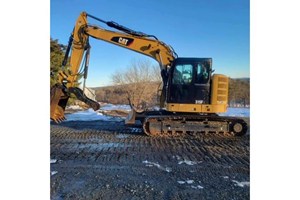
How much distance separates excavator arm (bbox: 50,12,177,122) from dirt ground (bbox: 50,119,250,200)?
11.4 inches

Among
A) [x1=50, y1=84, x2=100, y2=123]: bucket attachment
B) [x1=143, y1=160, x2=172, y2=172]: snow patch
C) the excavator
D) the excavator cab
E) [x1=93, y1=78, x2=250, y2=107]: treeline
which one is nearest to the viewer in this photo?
[x1=93, y1=78, x2=250, y2=107]: treeline

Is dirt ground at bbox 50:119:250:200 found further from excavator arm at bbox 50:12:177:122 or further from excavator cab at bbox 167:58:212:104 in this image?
excavator cab at bbox 167:58:212:104

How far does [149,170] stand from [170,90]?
3.78ft

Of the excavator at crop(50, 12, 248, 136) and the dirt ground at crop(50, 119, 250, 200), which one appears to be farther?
the excavator at crop(50, 12, 248, 136)

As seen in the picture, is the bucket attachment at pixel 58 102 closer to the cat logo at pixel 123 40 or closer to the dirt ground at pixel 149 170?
the dirt ground at pixel 149 170

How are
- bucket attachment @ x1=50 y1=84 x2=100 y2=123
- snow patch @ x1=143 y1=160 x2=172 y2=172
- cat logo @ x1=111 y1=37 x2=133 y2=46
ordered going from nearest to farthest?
snow patch @ x1=143 y1=160 x2=172 y2=172 → bucket attachment @ x1=50 y1=84 x2=100 y2=123 → cat logo @ x1=111 y1=37 x2=133 y2=46

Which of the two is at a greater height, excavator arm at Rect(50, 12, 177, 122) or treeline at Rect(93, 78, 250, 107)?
excavator arm at Rect(50, 12, 177, 122)

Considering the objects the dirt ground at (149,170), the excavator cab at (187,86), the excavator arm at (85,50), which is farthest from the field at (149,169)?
the excavator cab at (187,86)

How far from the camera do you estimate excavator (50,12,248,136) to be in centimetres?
200

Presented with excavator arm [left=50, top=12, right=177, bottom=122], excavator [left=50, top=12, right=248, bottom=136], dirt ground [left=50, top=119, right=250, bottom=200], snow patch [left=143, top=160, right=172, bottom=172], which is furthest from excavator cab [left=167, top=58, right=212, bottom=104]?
snow patch [left=143, top=160, right=172, bottom=172]
